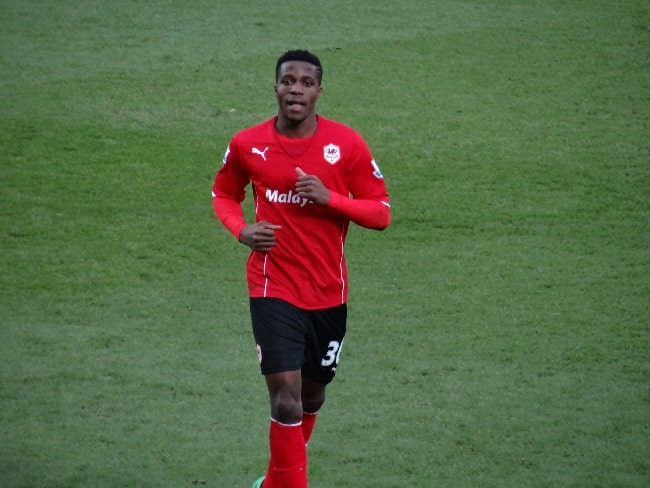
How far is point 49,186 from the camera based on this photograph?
10.1 metres

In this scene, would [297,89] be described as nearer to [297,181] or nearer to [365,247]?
[297,181]

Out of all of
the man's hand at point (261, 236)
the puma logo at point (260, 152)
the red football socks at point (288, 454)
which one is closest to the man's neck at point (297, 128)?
the puma logo at point (260, 152)

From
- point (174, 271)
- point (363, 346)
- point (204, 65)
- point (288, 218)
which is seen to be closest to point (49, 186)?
point (174, 271)

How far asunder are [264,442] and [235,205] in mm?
1436

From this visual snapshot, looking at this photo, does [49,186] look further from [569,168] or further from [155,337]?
[569,168]

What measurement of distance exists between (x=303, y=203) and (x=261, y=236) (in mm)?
A: 297

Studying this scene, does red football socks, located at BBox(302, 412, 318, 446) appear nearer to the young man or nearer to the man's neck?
the young man

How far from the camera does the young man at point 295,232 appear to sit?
5492mm

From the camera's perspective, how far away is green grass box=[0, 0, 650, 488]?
6551 mm

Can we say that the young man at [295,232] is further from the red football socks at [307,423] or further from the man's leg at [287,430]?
the red football socks at [307,423]

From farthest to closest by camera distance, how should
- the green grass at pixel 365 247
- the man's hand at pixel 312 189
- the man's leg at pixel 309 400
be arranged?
the green grass at pixel 365 247
the man's leg at pixel 309 400
the man's hand at pixel 312 189

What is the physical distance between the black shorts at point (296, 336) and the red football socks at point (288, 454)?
28cm

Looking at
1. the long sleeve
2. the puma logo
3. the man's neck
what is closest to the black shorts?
the long sleeve

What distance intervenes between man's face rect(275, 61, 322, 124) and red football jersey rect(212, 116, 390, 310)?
5.3 inches
